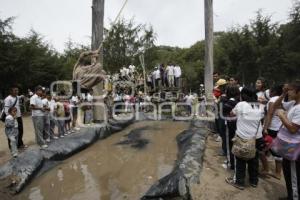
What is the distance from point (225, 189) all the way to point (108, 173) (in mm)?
2252

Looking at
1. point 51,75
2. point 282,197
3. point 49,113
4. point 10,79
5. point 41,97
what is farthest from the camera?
point 51,75

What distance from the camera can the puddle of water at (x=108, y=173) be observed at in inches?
201

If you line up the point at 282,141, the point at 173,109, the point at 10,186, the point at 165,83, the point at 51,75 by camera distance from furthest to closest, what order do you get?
the point at 51,75, the point at 165,83, the point at 173,109, the point at 10,186, the point at 282,141

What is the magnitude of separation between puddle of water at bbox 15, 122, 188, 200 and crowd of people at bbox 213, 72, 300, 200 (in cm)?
140

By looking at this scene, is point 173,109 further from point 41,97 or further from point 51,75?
point 51,75

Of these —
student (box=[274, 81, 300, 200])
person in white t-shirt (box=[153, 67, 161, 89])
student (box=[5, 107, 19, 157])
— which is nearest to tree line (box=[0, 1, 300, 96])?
person in white t-shirt (box=[153, 67, 161, 89])

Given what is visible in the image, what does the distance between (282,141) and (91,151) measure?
456 centimetres

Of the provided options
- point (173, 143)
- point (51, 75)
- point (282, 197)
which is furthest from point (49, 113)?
point (51, 75)

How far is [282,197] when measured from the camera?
4570mm

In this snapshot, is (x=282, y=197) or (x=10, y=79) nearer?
(x=282, y=197)

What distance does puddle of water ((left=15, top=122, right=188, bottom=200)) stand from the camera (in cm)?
511

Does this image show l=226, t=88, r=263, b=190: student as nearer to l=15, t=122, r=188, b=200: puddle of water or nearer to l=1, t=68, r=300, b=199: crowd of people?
l=1, t=68, r=300, b=199: crowd of people

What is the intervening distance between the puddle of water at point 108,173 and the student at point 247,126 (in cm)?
141

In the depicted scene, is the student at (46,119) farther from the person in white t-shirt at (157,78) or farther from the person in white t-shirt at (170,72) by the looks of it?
the person in white t-shirt at (157,78)
